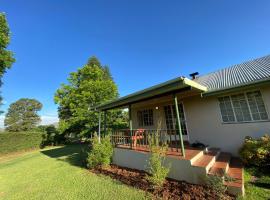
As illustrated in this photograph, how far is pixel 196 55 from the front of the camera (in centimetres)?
1377

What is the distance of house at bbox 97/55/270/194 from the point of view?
15.9 ft

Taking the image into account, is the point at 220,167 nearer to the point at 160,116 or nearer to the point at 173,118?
the point at 173,118

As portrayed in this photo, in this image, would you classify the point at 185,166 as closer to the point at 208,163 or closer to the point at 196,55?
the point at 208,163

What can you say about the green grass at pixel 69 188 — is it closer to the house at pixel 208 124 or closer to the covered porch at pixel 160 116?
the house at pixel 208 124

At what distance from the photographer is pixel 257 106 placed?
6.12 metres

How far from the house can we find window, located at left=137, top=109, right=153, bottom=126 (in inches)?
80.5

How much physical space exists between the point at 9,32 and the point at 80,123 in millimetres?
11967

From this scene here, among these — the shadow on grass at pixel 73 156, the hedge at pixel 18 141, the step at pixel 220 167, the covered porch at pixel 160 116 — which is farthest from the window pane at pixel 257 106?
the hedge at pixel 18 141

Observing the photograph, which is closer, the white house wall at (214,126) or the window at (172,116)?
the white house wall at (214,126)

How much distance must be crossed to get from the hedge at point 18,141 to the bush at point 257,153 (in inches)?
826

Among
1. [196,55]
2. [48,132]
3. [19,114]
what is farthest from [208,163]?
[19,114]

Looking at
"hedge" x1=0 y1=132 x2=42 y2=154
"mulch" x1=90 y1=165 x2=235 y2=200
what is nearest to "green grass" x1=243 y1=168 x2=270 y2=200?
"mulch" x1=90 y1=165 x2=235 y2=200

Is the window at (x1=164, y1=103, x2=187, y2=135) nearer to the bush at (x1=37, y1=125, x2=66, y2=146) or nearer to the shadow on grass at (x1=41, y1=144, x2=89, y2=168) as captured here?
the shadow on grass at (x1=41, y1=144, x2=89, y2=168)

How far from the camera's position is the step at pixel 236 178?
3568 mm
